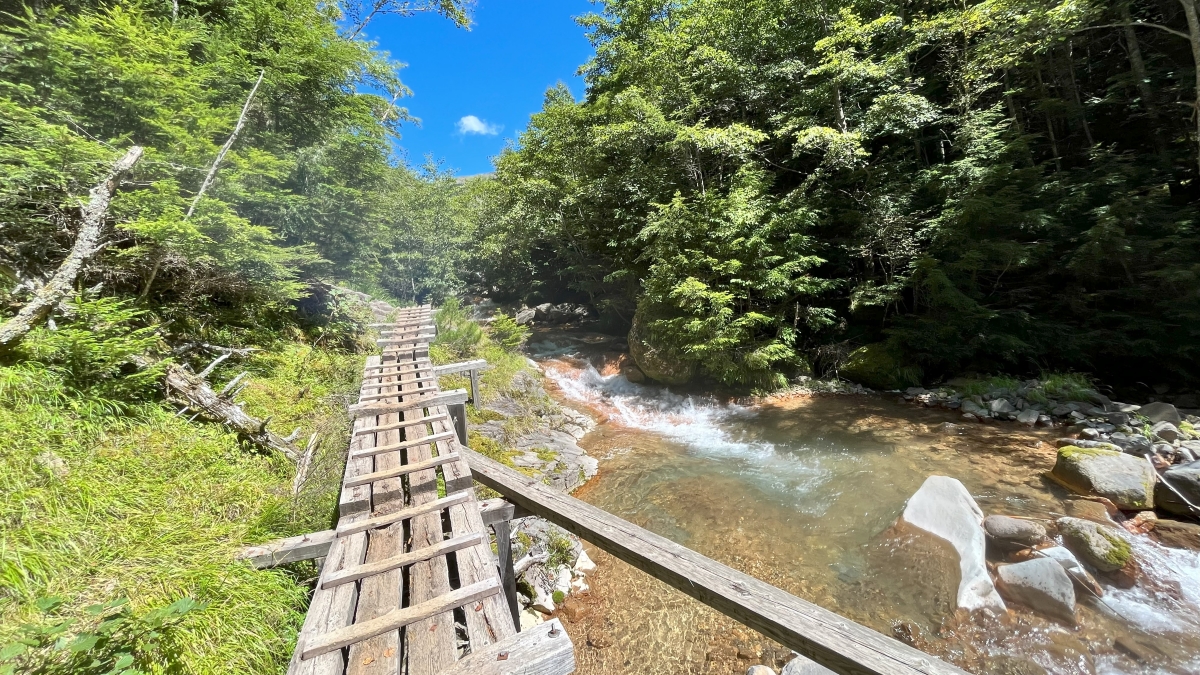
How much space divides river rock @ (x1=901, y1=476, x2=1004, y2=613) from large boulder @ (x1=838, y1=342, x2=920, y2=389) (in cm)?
570

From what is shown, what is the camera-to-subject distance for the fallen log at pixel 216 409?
15.2 ft

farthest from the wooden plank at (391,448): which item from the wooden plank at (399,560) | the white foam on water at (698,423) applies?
the white foam on water at (698,423)

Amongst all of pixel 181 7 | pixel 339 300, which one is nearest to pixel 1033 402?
pixel 339 300

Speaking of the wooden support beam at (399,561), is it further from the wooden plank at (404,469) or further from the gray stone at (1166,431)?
the gray stone at (1166,431)

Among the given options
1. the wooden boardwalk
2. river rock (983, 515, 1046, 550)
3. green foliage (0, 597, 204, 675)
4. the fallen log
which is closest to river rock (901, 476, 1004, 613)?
river rock (983, 515, 1046, 550)

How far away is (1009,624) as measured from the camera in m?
3.73

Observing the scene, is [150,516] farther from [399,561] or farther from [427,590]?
[427,590]

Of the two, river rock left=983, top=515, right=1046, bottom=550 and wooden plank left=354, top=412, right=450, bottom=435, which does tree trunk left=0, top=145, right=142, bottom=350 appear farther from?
river rock left=983, top=515, right=1046, bottom=550

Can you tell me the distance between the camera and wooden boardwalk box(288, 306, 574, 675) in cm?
177

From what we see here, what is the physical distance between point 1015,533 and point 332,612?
6610mm

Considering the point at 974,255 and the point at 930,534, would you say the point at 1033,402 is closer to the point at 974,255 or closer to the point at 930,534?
the point at 974,255

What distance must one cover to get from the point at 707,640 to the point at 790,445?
16.2 feet

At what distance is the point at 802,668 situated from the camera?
11.1 feet

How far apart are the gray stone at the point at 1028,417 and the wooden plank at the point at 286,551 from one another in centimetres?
1105
